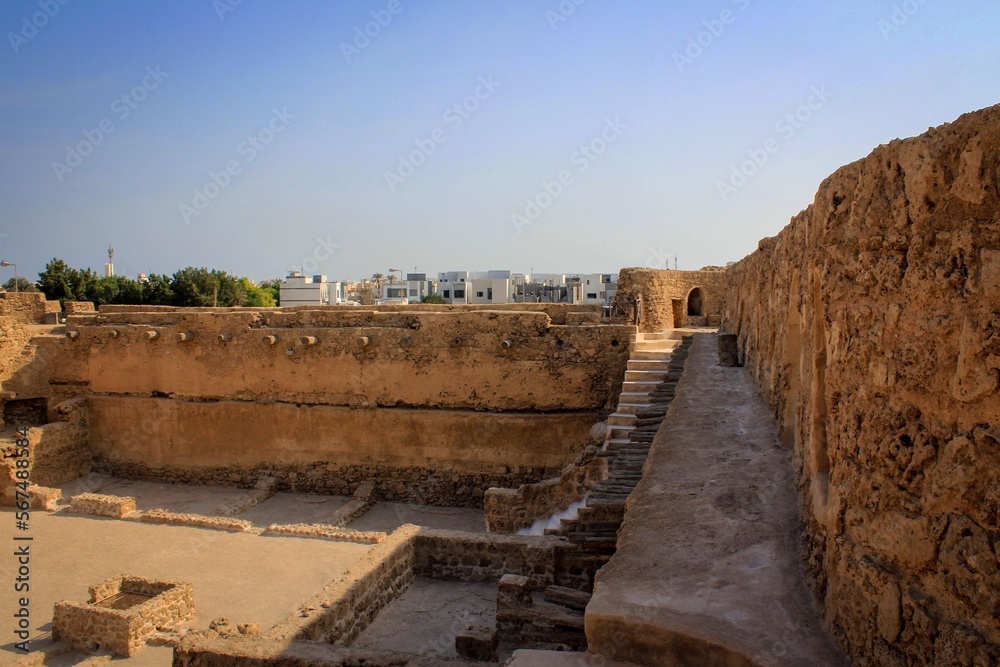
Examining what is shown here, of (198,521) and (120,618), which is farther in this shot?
(198,521)

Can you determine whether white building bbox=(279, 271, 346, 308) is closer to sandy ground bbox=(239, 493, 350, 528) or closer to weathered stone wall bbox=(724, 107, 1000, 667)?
sandy ground bbox=(239, 493, 350, 528)

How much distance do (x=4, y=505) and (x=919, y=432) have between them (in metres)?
12.5

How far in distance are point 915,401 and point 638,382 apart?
7.19m

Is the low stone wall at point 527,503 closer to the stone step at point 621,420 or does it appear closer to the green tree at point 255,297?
the stone step at point 621,420

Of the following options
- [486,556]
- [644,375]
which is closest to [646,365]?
[644,375]

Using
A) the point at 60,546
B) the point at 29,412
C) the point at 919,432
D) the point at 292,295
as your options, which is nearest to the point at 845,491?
the point at 919,432

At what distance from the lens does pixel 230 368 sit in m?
11.6

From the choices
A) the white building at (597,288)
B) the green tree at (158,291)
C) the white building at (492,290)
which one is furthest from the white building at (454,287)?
the green tree at (158,291)

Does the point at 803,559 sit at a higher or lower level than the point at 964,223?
lower

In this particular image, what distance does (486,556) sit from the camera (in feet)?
23.7

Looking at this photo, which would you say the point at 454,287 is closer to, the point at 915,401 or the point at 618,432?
the point at 618,432

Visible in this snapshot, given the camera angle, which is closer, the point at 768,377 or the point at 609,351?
the point at 768,377

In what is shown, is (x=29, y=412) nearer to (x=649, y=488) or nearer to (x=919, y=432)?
(x=649, y=488)

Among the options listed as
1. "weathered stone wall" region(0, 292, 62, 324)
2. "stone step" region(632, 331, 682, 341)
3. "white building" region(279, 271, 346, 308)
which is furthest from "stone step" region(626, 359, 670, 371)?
"white building" region(279, 271, 346, 308)
